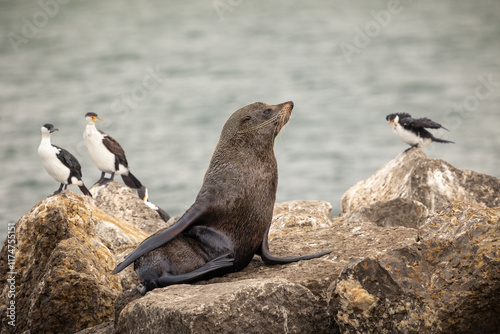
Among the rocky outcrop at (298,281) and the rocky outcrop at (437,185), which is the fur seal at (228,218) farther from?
the rocky outcrop at (437,185)

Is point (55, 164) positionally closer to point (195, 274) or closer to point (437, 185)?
point (437, 185)

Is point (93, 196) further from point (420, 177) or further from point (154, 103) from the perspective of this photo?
point (154, 103)

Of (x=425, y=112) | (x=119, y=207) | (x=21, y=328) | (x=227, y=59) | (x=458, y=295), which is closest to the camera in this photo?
(x=458, y=295)

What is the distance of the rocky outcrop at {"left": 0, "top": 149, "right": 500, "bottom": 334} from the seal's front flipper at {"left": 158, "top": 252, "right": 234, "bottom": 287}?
5.8 inches

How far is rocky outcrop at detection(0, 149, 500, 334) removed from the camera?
5.58 meters

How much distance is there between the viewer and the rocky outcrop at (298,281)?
558cm

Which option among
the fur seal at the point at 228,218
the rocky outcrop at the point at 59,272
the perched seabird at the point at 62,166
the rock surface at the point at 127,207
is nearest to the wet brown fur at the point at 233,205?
the fur seal at the point at 228,218

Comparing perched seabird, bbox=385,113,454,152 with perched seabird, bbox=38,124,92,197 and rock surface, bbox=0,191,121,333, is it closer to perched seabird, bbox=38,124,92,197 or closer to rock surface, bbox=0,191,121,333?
perched seabird, bbox=38,124,92,197

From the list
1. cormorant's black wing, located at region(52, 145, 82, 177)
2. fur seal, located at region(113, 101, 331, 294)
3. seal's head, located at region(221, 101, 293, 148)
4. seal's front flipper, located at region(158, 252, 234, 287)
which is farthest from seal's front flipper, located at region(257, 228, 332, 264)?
cormorant's black wing, located at region(52, 145, 82, 177)

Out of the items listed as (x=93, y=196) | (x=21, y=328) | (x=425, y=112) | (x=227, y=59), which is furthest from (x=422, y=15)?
(x=21, y=328)

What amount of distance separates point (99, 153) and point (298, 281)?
377 inches

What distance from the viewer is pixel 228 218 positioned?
7273 mm

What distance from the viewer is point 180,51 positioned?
64.2m

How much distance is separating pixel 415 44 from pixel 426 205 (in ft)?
181
